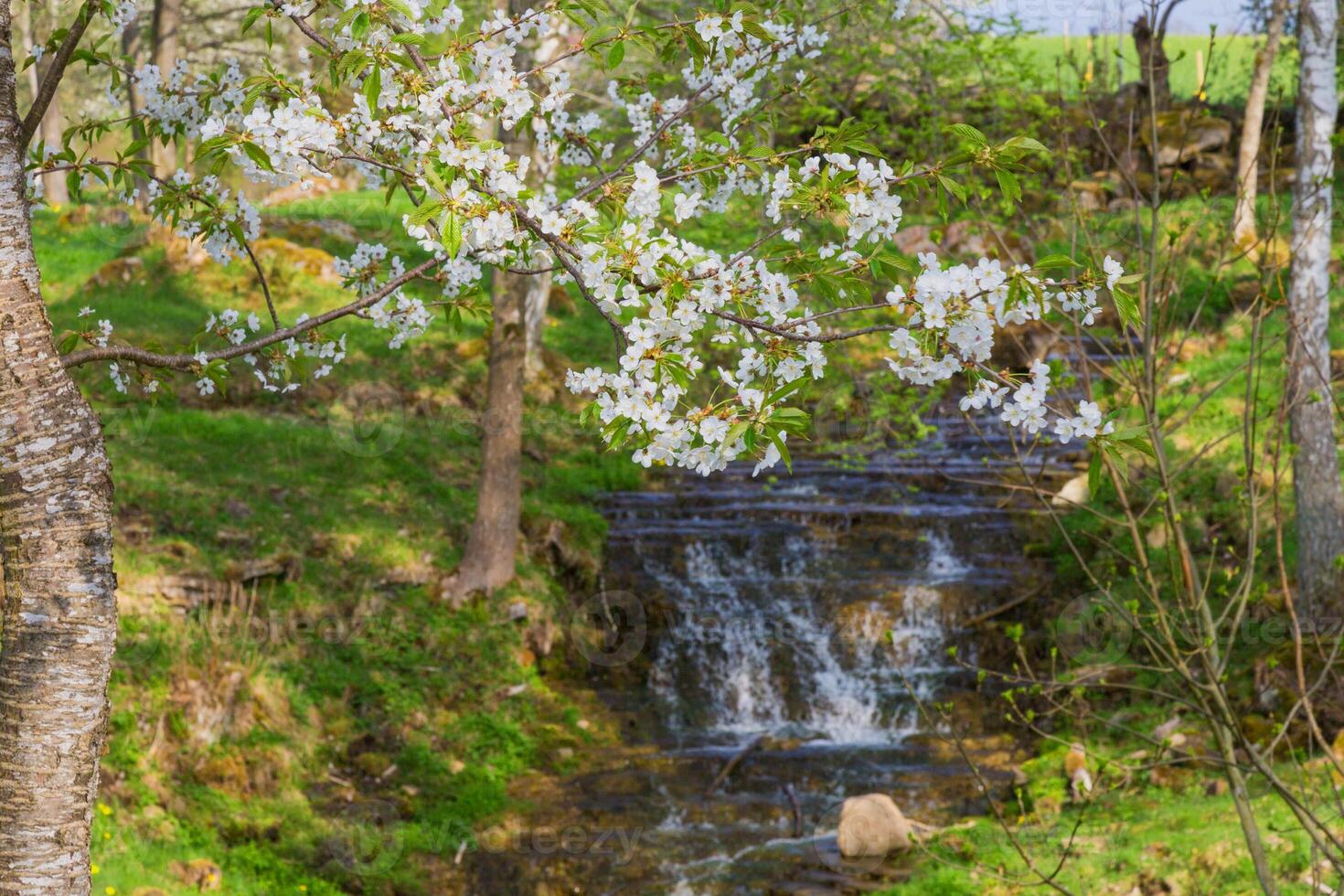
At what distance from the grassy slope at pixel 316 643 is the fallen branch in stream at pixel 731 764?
117cm

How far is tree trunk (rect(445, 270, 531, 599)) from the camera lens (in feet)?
34.3

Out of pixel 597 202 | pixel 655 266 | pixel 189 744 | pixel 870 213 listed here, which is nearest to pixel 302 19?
pixel 597 202

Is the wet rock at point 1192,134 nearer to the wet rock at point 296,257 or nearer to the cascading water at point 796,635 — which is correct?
the cascading water at point 796,635

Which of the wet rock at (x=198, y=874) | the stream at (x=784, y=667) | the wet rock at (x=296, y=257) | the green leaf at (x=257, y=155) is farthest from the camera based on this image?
the wet rock at (x=296, y=257)

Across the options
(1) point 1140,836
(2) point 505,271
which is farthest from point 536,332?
(2) point 505,271

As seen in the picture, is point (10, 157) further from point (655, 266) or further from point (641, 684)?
point (641, 684)

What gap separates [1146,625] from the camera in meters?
10.0

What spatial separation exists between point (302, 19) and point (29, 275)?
1.33 m

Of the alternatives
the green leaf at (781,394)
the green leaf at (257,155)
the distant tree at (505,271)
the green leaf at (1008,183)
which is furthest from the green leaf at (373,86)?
the green leaf at (1008,183)

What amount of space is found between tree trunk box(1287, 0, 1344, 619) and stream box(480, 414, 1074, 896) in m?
2.27

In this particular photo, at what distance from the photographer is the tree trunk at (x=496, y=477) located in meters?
10.5

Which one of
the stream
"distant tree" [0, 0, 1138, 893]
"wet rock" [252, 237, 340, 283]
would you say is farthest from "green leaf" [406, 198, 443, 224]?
"wet rock" [252, 237, 340, 283]

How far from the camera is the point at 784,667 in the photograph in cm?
1055

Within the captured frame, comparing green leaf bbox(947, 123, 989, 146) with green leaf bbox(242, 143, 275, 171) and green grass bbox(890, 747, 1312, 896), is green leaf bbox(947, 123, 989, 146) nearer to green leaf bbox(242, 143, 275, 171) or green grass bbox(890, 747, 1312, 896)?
green leaf bbox(242, 143, 275, 171)
